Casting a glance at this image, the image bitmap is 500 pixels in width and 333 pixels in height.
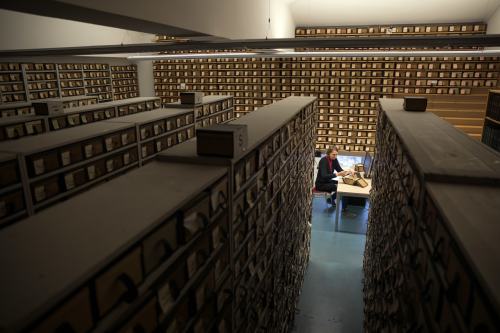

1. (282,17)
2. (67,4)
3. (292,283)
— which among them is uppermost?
(282,17)

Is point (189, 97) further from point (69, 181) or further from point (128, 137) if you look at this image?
point (69, 181)

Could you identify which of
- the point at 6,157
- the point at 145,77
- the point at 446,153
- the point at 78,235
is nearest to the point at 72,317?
the point at 78,235

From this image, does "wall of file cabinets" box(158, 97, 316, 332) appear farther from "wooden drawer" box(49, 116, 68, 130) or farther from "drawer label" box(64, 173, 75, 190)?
"wooden drawer" box(49, 116, 68, 130)

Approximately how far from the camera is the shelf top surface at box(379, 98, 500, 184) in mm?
1757

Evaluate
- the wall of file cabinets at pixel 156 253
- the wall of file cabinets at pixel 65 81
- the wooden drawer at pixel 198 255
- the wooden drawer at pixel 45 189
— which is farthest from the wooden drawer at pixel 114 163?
the wall of file cabinets at pixel 65 81

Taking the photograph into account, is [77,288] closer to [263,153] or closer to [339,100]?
[263,153]

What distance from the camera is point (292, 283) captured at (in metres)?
4.42

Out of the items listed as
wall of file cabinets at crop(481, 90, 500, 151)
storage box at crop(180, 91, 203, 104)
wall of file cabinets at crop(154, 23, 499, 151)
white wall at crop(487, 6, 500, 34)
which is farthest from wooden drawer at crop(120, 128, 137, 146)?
white wall at crop(487, 6, 500, 34)

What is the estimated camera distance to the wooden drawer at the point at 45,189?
3.47 m

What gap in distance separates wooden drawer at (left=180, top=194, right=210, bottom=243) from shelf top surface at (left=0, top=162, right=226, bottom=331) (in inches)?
2.4

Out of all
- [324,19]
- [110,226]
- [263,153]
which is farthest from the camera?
[324,19]

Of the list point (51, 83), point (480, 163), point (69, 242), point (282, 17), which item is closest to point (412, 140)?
point (480, 163)

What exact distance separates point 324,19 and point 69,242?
8914mm

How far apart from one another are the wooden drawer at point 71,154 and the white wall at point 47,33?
4.55 metres
